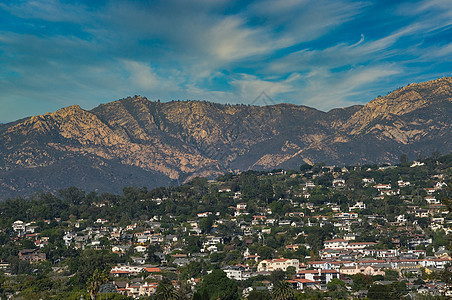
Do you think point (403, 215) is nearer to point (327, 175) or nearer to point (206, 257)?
point (206, 257)

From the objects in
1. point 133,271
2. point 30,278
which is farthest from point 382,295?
point 30,278

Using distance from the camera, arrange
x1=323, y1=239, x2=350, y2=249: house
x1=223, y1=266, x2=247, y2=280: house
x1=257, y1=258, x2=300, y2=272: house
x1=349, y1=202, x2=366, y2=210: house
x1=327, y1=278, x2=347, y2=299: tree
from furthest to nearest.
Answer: x1=349, y1=202, x2=366, y2=210: house, x1=323, y1=239, x2=350, y2=249: house, x1=257, y1=258, x2=300, y2=272: house, x1=223, y1=266, x2=247, y2=280: house, x1=327, y1=278, x2=347, y2=299: tree

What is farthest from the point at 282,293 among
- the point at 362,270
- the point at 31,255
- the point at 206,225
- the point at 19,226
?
the point at 19,226

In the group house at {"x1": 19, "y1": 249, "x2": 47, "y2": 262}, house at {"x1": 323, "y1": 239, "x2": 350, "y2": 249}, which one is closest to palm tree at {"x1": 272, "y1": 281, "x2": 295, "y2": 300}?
house at {"x1": 323, "y1": 239, "x2": 350, "y2": 249}

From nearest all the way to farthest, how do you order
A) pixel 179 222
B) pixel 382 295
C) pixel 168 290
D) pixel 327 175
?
pixel 168 290 < pixel 382 295 < pixel 179 222 < pixel 327 175

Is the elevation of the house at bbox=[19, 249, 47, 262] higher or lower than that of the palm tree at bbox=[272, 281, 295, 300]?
higher

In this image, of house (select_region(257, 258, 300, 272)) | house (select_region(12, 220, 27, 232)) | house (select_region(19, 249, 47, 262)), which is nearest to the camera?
house (select_region(257, 258, 300, 272))

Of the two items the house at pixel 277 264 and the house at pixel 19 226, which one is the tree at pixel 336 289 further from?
the house at pixel 19 226

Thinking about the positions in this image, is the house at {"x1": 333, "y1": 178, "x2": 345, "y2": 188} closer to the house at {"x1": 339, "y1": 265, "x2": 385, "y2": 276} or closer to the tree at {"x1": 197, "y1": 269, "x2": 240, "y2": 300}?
the house at {"x1": 339, "y1": 265, "x2": 385, "y2": 276}
